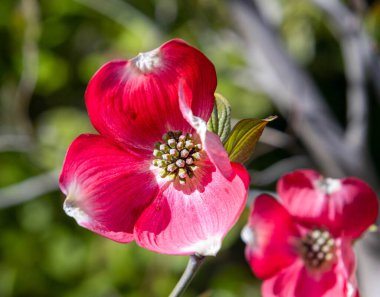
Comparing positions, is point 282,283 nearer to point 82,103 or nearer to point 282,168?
point 282,168

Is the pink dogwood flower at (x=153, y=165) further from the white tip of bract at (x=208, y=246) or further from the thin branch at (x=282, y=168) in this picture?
the thin branch at (x=282, y=168)

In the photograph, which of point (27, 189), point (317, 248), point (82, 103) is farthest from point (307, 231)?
point (82, 103)

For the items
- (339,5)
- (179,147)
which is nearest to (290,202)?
(179,147)

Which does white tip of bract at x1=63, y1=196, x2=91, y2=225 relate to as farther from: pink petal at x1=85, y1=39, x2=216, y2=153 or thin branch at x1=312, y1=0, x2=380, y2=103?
thin branch at x1=312, y1=0, x2=380, y2=103

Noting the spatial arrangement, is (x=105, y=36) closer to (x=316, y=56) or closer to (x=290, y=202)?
(x=316, y=56)

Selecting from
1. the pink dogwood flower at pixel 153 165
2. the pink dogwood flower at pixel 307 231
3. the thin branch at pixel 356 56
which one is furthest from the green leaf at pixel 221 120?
the thin branch at pixel 356 56
